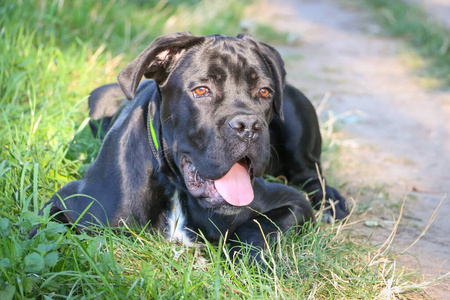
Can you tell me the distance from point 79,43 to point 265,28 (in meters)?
4.74

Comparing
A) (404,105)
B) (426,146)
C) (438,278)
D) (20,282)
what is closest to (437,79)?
(404,105)

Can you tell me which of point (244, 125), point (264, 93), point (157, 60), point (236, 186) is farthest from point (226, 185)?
point (157, 60)

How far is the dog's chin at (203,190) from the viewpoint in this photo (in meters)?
3.06

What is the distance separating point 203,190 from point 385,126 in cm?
389

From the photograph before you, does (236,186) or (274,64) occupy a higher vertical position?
(274,64)

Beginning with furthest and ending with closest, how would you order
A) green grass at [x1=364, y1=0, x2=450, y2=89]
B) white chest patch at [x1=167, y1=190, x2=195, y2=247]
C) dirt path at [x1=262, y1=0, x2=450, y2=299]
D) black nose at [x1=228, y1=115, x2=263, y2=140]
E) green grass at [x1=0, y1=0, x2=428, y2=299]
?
green grass at [x1=364, y1=0, x2=450, y2=89] → dirt path at [x1=262, y1=0, x2=450, y2=299] → white chest patch at [x1=167, y1=190, x2=195, y2=247] → black nose at [x1=228, y1=115, x2=263, y2=140] → green grass at [x1=0, y1=0, x2=428, y2=299]

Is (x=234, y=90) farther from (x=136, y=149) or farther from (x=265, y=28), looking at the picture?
(x=265, y=28)

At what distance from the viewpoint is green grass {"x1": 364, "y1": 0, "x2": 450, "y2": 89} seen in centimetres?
827

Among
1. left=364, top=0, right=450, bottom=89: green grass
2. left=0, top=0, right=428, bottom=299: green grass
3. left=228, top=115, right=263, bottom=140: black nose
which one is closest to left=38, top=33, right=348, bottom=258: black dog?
left=228, top=115, right=263, bottom=140: black nose

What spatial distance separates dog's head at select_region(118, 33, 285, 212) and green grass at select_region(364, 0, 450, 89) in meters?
5.31

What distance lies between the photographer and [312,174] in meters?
4.61

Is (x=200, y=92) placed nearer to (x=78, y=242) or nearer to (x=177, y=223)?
(x=177, y=223)

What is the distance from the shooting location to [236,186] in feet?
10.1

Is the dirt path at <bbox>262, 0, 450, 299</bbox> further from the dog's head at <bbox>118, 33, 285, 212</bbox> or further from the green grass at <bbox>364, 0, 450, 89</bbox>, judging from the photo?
the dog's head at <bbox>118, 33, 285, 212</bbox>
